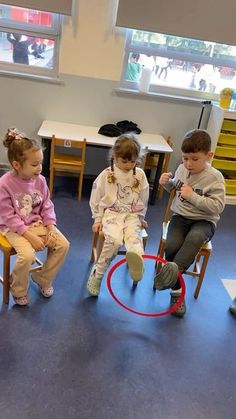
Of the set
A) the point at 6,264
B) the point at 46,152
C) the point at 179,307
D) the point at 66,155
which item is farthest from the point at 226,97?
the point at 6,264

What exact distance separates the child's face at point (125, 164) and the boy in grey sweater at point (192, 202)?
7.9 inches

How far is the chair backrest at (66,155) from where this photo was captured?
2.86 m

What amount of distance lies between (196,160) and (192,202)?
0.72 feet

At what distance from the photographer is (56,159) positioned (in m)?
3.00

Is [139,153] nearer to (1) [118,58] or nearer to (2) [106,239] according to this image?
(2) [106,239]

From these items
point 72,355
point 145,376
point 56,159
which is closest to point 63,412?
point 72,355

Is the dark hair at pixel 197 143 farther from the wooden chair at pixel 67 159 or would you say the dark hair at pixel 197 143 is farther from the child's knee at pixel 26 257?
the wooden chair at pixel 67 159

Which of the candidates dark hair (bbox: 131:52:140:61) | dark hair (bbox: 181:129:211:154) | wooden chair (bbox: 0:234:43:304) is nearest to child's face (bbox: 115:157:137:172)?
dark hair (bbox: 181:129:211:154)

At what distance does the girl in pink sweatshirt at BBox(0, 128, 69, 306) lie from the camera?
1669mm

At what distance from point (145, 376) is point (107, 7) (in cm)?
270

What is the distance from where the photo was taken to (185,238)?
1.92 m

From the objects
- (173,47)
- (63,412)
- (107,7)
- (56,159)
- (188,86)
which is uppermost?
(107,7)

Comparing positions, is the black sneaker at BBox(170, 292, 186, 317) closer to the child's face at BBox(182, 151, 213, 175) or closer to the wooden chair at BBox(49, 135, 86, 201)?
the child's face at BBox(182, 151, 213, 175)

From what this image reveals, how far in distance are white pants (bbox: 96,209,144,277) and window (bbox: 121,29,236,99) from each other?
5.95ft
